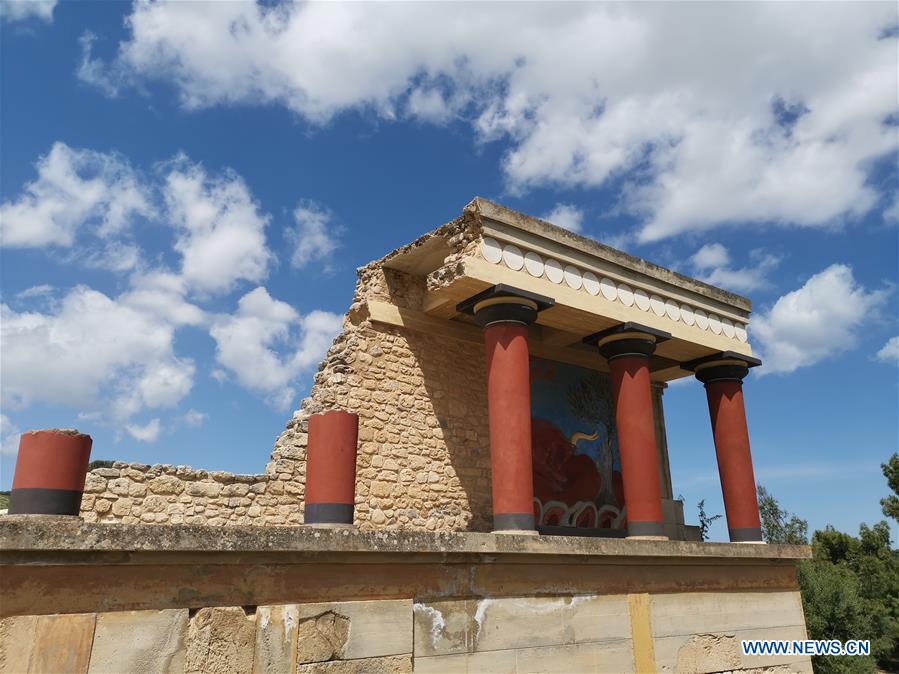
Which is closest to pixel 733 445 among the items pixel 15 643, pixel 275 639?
pixel 275 639

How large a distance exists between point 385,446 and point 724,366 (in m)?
5.77

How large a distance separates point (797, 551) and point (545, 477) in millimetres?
3409

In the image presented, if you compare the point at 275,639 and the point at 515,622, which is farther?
the point at 515,622

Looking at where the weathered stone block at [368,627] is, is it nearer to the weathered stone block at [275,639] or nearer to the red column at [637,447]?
the weathered stone block at [275,639]

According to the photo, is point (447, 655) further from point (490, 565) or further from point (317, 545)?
point (317, 545)

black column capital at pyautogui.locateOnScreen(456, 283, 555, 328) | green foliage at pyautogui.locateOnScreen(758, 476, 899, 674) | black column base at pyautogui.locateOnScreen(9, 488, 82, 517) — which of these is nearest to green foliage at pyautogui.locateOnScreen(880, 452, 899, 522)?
green foliage at pyautogui.locateOnScreen(758, 476, 899, 674)

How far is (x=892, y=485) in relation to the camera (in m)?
22.6

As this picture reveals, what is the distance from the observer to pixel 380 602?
188 inches

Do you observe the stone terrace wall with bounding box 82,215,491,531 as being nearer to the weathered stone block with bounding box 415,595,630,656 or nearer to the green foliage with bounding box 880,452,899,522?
the weathered stone block with bounding box 415,595,630,656

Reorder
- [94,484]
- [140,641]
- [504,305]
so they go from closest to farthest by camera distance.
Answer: [140,641] → [94,484] → [504,305]

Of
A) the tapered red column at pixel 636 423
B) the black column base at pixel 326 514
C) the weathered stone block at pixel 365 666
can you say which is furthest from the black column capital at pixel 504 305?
the weathered stone block at pixel 365 666

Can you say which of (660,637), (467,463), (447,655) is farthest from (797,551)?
(447,655)

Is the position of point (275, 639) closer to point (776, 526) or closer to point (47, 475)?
point (47, 475)

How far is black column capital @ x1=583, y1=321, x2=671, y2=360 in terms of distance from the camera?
366 inches
